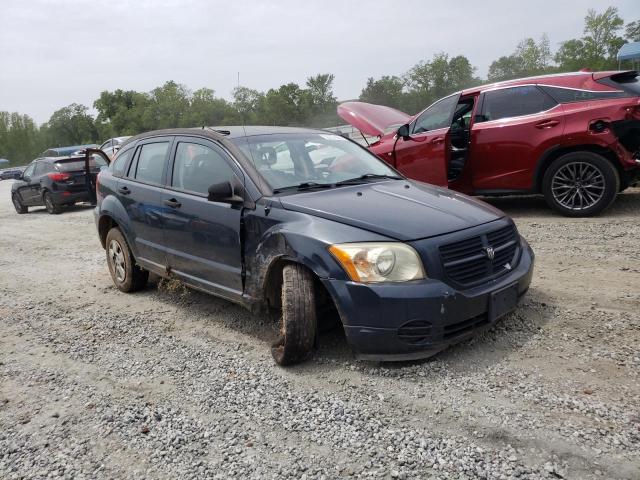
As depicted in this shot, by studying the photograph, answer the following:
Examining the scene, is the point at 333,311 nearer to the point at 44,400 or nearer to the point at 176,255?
the point at 176,255

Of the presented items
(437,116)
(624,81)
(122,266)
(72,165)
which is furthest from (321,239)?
(72,165)

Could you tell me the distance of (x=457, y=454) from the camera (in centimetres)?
249

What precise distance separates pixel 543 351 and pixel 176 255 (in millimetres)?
3055

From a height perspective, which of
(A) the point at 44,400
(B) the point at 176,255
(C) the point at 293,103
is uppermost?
(C) the point at 293,103

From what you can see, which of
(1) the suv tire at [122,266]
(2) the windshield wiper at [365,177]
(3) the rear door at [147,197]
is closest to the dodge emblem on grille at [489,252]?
(2) the windshield wiper at [365,177]

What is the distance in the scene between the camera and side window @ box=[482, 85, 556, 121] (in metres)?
6.96

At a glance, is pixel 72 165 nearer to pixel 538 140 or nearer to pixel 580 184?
pixel 538 140

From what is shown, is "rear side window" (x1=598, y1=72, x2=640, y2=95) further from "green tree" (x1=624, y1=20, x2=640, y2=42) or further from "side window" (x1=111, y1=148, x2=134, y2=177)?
"green tree" (x1=624, y1=20, x2=640, y2=42)

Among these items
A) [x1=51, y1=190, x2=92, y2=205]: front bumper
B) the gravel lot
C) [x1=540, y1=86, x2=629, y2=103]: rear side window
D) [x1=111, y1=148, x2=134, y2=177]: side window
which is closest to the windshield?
the gravel lot

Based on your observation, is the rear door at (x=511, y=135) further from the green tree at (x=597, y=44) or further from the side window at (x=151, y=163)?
the green tree at (x=597, y=44)

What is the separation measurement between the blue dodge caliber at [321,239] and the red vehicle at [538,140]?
2937 millimetres

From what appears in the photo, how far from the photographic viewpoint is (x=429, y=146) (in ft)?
24.5

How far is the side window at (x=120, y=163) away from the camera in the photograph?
563 centimetres

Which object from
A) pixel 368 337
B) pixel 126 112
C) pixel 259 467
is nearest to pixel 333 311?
pixel 368 337
